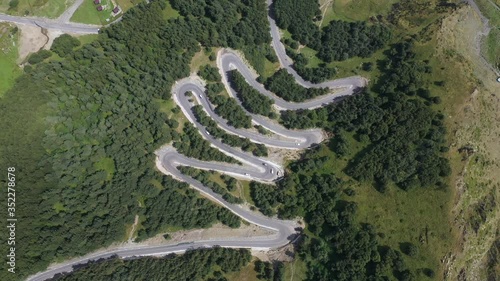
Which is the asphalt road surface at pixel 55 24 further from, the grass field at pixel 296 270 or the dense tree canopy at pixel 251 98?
the grass field at pixel 296 270

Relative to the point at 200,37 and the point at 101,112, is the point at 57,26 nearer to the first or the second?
the point at 101,112

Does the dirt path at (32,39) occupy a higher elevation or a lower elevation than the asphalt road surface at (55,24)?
lower

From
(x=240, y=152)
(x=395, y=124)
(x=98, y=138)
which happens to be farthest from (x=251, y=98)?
(x=98, y=138)

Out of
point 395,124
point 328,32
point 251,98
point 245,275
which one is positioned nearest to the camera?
point 245,275

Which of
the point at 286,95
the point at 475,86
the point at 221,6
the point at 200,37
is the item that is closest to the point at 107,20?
the point at 200,37

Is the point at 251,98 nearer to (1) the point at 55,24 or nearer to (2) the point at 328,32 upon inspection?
(2) the point at 328,32

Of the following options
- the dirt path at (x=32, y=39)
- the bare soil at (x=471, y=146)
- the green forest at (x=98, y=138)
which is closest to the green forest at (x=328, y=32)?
the bare soil at (x=471, y=146)

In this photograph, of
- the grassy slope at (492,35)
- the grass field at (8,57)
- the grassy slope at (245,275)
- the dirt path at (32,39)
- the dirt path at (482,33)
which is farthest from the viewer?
the grassy slope at (492,35)
